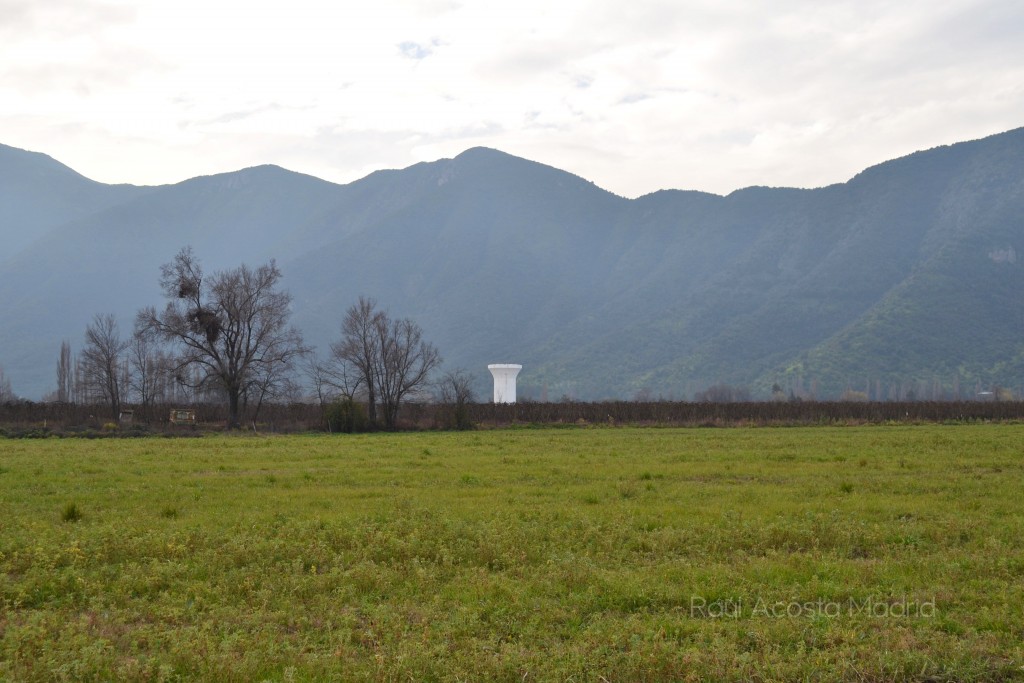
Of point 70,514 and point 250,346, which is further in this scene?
point 250,346

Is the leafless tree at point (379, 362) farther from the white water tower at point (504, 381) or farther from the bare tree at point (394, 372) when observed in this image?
the white water tower at point (504, 381)

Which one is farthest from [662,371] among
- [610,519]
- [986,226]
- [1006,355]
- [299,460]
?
[610,519]

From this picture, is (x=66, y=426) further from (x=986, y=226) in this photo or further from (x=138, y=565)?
(x=986, y=226)

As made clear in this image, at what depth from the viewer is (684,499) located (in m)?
16.9

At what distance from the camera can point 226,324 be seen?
210 feet

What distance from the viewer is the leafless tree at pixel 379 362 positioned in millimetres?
64625

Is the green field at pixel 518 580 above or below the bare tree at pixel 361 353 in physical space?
below

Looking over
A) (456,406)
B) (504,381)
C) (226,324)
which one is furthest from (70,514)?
(504,381)

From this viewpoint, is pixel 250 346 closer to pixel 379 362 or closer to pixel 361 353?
pixel 361 353

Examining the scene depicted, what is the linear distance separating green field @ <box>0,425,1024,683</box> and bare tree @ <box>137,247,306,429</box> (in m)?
43.7

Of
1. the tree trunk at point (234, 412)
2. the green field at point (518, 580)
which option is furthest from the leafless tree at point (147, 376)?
the green field at point (518, 580)

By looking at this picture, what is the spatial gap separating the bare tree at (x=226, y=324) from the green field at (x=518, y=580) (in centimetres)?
4369

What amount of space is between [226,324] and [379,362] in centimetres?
1169

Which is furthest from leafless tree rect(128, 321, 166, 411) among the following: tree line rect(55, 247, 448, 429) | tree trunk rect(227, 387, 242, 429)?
tree trunk rect(227, 387, 242, 429)
